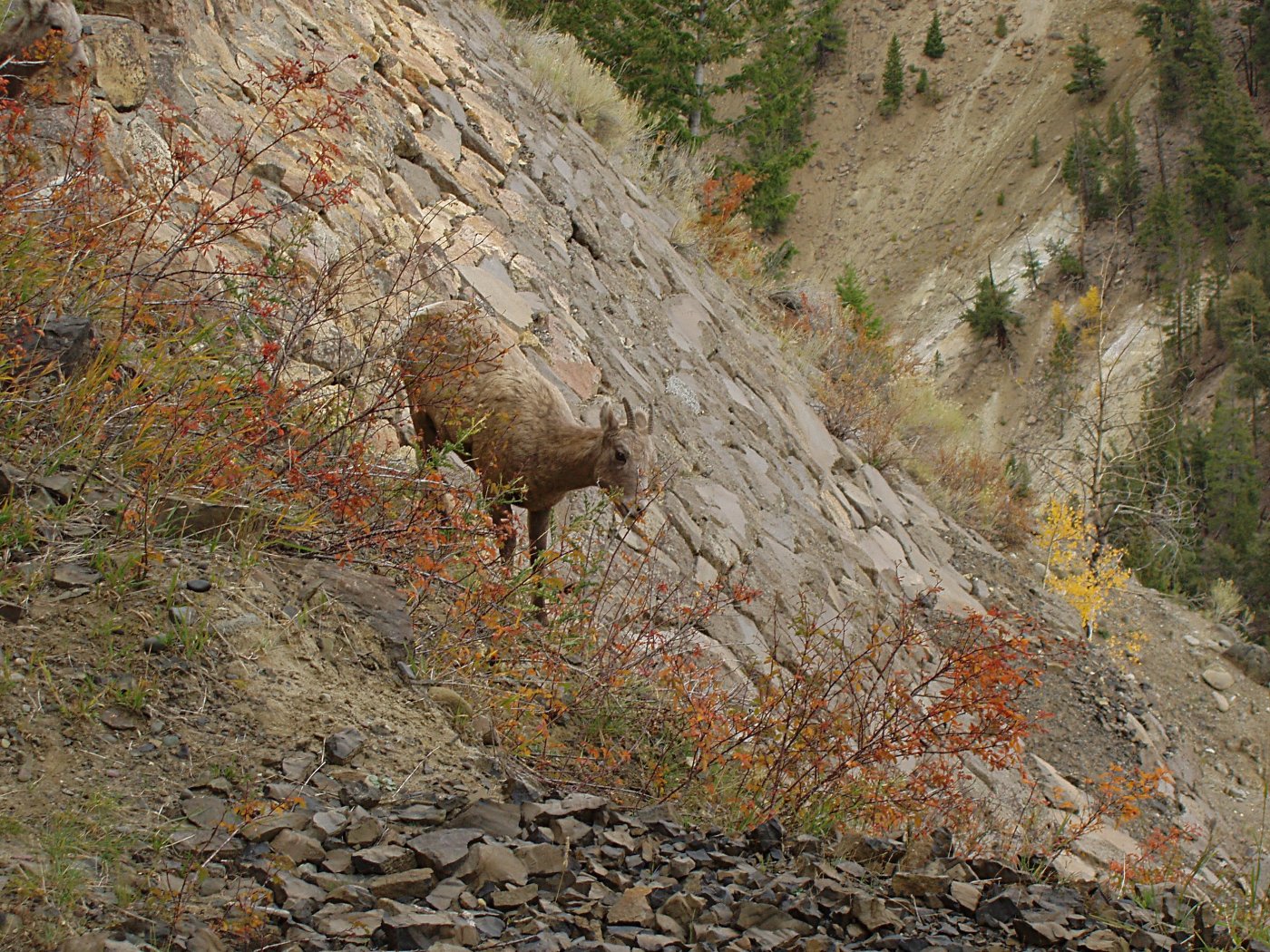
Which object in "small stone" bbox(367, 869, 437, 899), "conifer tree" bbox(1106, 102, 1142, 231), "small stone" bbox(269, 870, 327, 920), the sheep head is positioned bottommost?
"small stone" bbox(269, 870, 327, 920)

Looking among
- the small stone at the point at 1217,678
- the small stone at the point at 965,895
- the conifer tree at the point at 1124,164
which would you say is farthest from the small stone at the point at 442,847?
the conifer tree at the point at 1124,164

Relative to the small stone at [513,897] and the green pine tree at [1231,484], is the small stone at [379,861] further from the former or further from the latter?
the green pine tree at [1231,484]

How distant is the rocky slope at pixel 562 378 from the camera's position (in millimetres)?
3953

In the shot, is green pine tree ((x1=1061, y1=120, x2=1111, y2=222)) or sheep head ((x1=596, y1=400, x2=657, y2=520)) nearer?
sheep head ((x1=596, y1=400, x2=657, y2=520))

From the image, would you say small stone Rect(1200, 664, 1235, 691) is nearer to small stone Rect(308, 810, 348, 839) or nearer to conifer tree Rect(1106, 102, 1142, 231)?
small stone Rect(308, 810, 348, 839)

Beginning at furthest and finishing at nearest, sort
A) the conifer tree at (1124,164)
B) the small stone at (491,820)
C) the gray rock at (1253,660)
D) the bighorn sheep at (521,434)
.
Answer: the conifer tree at (1124,164)
the gray rock at (1253,660)
the bighorn sheep at (521,434)
the small stone at (491,820)

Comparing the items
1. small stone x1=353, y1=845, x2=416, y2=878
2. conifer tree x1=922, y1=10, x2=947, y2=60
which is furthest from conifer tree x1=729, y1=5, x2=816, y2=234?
conifer tree x1=922, y1=10, x2=947, y2=60

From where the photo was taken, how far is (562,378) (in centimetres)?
838

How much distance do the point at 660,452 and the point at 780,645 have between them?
1956 millimetres

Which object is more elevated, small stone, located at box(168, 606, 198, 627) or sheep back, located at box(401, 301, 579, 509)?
sheep back, located at box(401, 301, 579, 509)

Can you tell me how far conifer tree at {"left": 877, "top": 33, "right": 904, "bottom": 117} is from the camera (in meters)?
67.2

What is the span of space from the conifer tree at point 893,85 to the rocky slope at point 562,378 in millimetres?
57322

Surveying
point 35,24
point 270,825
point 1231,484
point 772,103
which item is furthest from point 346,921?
point 1231,484

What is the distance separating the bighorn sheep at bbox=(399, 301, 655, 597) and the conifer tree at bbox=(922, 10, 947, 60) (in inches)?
2772
